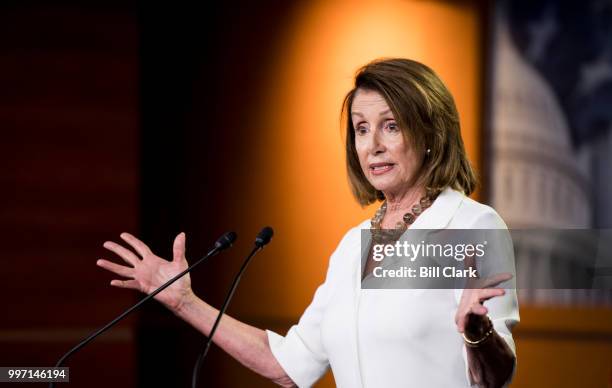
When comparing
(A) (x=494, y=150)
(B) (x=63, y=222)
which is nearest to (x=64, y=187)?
(B) (x=63, y=222)

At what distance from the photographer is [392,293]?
166 centimetres

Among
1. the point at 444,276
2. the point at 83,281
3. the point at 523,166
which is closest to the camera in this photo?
the point at 444,276

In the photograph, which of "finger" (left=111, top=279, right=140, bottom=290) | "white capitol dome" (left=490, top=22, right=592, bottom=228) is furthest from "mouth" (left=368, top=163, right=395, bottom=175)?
"white capitol dome" (left=490, top=22, right=592, bottom=228)

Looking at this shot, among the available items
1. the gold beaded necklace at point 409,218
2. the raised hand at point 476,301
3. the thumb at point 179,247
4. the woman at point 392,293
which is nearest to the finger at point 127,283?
the woman at point 392,293

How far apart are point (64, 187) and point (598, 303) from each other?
→ 210cm

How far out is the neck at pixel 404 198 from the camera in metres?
1.79

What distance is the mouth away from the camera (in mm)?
1773

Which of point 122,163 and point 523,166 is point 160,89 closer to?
point 122,163

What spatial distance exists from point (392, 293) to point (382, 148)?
1.02ft

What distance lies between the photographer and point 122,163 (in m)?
3.08

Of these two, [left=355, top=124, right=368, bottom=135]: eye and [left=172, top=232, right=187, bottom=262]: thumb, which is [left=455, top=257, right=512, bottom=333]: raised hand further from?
→ [left=172, top=232, right=187, bottom=262]: thumb

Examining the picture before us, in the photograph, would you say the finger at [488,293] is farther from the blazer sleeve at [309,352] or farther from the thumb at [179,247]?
the thumb at [179,247]

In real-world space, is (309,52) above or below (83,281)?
above

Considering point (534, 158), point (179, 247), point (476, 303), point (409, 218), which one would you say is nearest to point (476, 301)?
point (476, 303)
